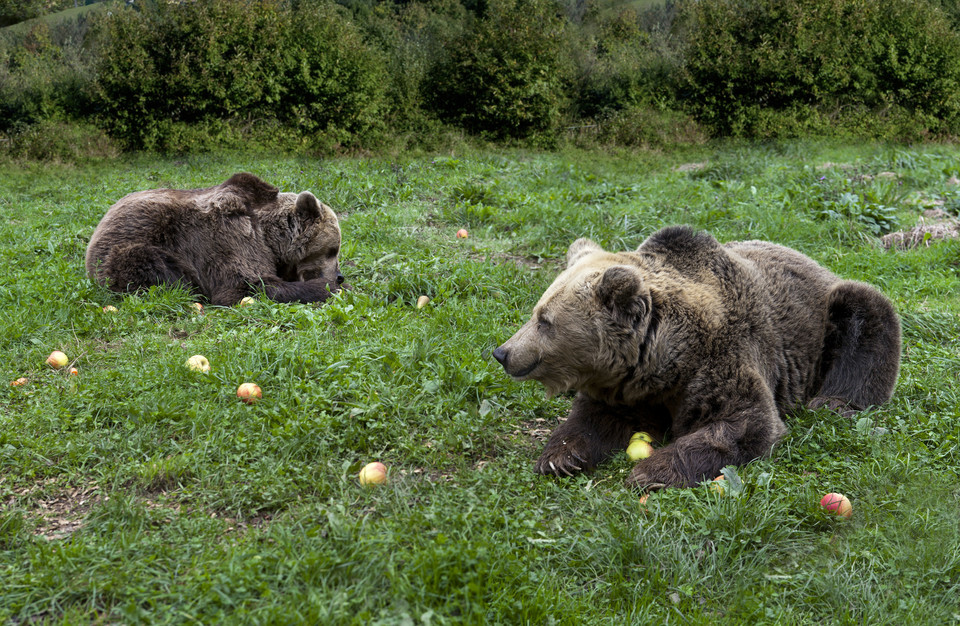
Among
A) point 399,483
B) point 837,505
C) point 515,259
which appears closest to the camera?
point 837,505

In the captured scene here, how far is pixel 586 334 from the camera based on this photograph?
13.3 ft

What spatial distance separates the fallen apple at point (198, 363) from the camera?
15.6ft

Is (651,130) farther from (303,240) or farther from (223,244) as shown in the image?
(223,244)

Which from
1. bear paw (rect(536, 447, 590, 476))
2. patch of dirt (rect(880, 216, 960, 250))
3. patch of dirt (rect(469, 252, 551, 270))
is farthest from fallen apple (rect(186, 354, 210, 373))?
patch of dirt (rect(880, 216, 960, 250))

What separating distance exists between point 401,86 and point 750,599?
17240mm

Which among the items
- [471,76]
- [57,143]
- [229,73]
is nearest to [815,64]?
[471,76]

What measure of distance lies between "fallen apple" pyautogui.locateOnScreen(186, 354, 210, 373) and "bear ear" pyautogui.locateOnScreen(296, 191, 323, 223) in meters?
2.63

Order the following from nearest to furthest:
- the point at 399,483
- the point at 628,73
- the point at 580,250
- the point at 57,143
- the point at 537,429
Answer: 1. the point at 399,483
2. the point at 537,429
3. the point at 580,250
4. the point at 57,143
5. the point at 628,73

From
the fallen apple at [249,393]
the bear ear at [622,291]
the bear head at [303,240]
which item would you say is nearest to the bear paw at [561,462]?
the bear ear at [622,291]

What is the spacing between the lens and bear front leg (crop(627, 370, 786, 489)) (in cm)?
376

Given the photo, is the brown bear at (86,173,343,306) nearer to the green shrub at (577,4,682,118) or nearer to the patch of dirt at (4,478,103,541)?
the patch of dirt at (4,478,103,541)

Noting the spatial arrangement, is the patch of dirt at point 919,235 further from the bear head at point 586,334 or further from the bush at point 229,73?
the bush at point 229,73

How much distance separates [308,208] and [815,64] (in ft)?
50.5

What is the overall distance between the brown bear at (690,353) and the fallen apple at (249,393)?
150 cm
